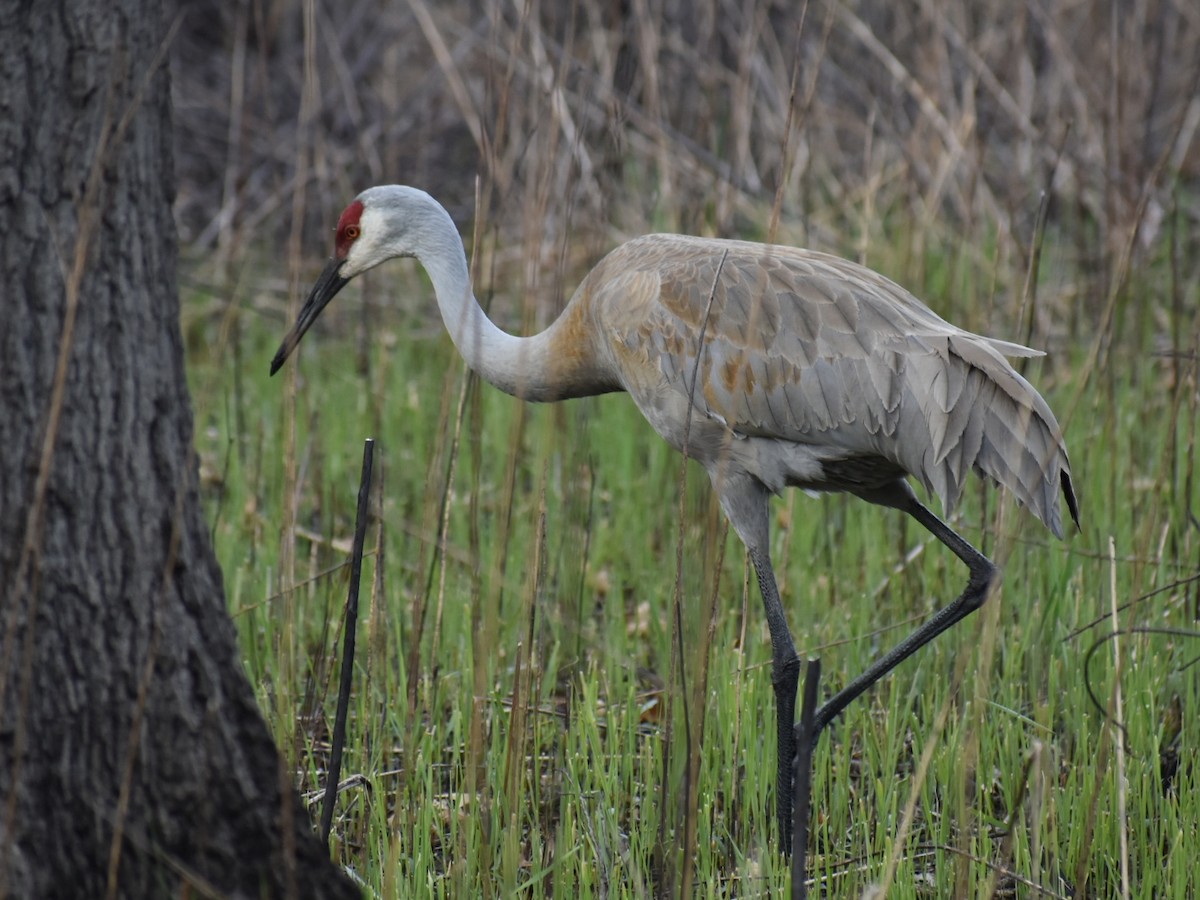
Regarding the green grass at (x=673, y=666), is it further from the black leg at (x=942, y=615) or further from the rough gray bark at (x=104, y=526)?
the rough gray bark at (x=104, y=526)

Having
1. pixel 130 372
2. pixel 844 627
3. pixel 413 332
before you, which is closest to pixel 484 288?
pixel 413 332

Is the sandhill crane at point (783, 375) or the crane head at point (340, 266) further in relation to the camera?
the crane head at point (340, 266)

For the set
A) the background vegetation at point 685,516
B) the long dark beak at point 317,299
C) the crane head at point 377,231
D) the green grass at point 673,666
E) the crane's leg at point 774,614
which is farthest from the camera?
the crane head at point 377,231

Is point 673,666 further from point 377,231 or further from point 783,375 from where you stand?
point 377,231

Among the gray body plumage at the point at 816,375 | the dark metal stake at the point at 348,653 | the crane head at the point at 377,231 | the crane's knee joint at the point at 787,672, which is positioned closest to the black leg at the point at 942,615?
the crane's knee joint at the point at 787,672

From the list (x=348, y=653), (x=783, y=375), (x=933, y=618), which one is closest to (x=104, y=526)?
(x=348, y=653)

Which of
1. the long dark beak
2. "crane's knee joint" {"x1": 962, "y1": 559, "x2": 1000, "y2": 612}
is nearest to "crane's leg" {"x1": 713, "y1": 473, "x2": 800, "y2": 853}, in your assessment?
"crane's knee joint" {"x1": 962, "y1": 559, "x2": 1000, "y2": 612}

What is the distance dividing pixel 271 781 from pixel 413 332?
467 cm

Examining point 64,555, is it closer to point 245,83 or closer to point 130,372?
point 130,372

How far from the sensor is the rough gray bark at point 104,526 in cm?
181

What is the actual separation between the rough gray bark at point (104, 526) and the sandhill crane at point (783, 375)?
1.09 metres

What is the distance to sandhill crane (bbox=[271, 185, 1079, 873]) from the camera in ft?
9.75

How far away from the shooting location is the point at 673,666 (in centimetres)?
226

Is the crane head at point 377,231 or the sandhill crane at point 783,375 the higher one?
the crane head at point 377,231
